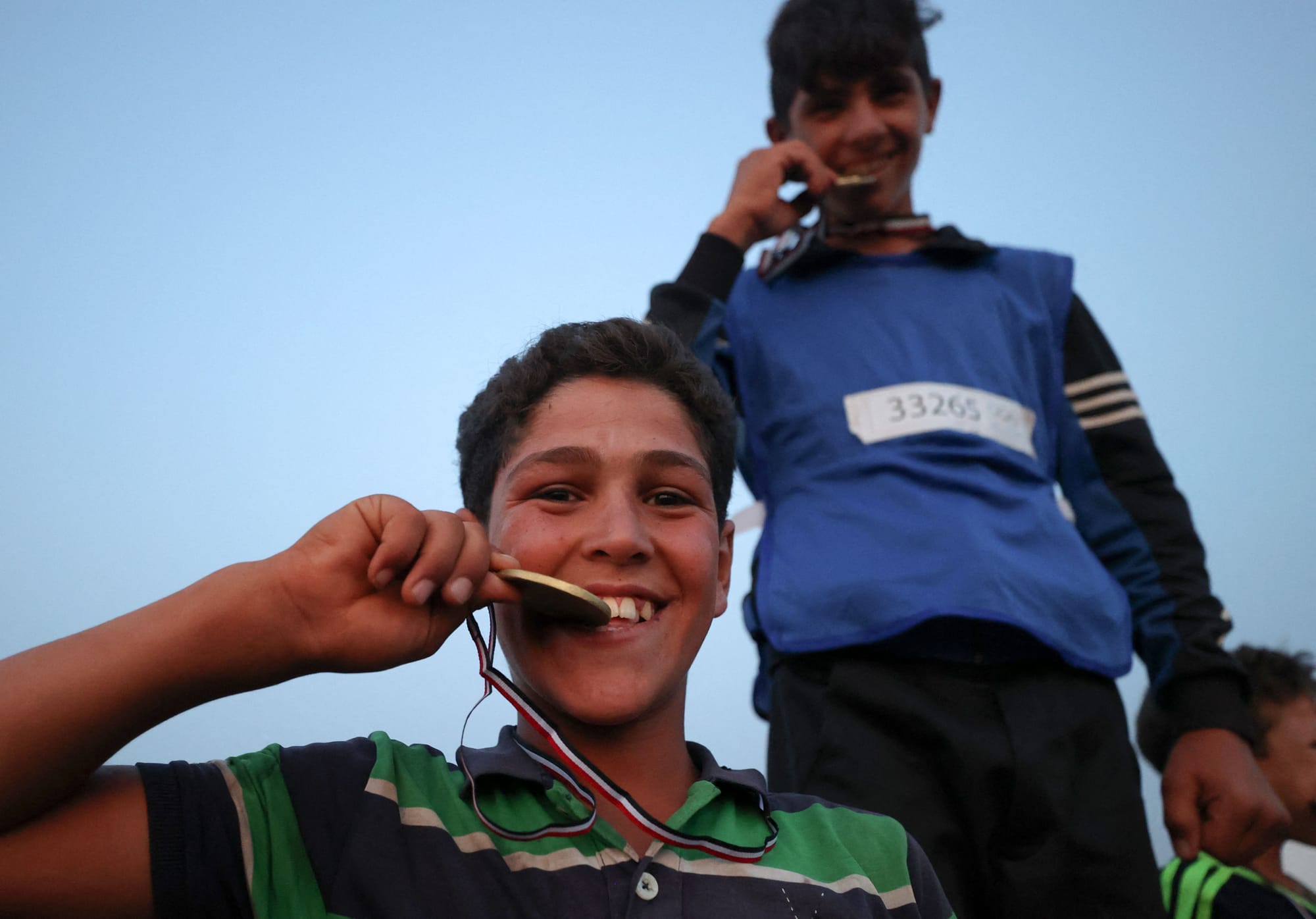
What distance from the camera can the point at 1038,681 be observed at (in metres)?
1.71

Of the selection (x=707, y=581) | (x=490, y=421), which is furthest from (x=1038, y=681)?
(x=490, y=421)

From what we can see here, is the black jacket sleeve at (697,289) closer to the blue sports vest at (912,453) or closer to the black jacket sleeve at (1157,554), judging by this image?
the blue sports vest at (912,453)

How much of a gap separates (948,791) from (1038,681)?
223 millimetres

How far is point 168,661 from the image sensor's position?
96 centimetres

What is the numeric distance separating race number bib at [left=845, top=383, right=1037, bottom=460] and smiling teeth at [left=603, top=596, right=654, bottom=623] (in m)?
0.67

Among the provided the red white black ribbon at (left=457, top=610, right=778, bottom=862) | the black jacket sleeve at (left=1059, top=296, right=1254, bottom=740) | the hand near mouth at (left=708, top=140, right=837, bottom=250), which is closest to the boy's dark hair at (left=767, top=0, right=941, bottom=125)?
the hand near mouth at (left=708, top=140, right=837, bottom=250)

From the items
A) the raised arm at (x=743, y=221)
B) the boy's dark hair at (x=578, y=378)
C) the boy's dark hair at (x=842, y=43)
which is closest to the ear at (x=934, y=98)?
the boy's dark hair at (x=842, y=43)

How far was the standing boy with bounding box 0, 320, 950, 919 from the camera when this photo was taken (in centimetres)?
96

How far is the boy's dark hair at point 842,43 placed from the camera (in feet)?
7.38

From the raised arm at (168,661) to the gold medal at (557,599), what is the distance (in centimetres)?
7

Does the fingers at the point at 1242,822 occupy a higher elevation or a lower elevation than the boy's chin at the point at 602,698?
lower

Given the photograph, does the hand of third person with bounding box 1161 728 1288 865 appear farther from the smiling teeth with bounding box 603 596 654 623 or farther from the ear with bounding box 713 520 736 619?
the smiling teeth with bounding box 603 596 654 623

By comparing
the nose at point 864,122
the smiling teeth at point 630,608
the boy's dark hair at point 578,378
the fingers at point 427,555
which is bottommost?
the smiling teeth at point 630,608

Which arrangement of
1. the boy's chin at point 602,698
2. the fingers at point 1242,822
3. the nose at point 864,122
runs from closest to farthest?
the boy's chin at point 602,698, the fingers at point 1242,822, the nose at point 864,122
